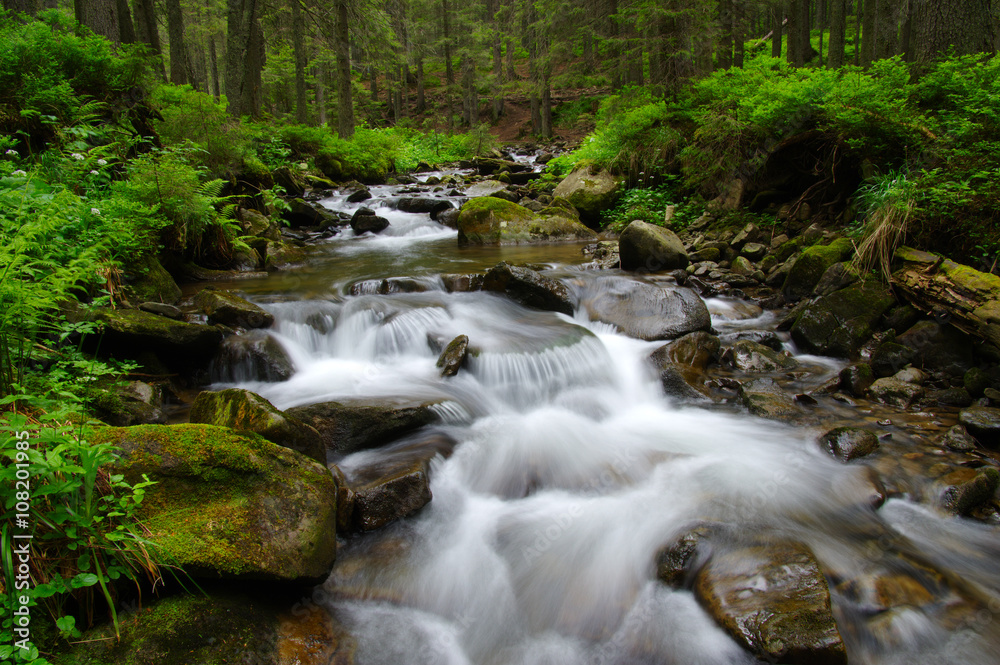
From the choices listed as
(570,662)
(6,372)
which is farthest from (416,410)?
(6,372)

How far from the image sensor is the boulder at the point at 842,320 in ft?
20.7

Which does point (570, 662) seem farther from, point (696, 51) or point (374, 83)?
point (374, 83)

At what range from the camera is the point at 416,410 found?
5.07 m

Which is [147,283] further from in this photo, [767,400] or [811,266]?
[811,266]

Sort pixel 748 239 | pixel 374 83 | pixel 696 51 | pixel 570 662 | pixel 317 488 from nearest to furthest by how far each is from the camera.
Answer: pixel 570 662
pixel 317 488
pixel 748 239
pixel 696 51
pixel 374 83

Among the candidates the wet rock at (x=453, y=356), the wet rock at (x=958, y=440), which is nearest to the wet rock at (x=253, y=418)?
the wet rock at (x=453, y=356)

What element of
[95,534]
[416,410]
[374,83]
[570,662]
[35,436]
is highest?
[374,83]

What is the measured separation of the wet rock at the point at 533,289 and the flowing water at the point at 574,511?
0.47 meters

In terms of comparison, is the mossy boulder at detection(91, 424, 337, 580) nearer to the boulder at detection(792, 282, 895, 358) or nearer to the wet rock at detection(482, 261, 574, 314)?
the wet rock at detection(482, 261, 574, 314)

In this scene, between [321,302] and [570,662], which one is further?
[321,302]

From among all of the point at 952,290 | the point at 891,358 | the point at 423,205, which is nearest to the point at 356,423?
the point at 891,358

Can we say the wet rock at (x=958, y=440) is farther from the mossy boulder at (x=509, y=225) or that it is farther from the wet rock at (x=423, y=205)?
the wet rock at (x=423, y=205)

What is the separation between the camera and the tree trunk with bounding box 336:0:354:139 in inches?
727

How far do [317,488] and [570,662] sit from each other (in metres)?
1.88
